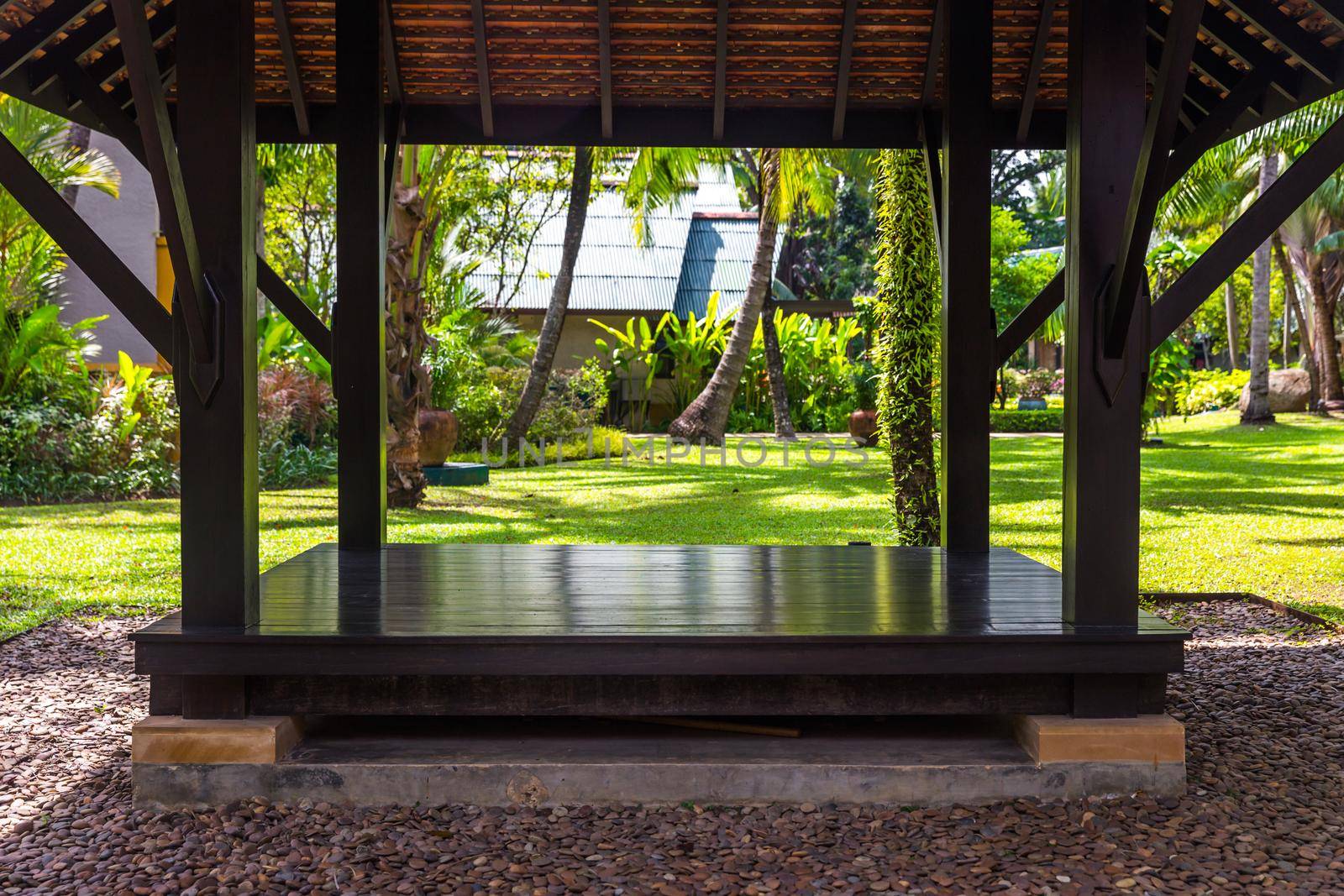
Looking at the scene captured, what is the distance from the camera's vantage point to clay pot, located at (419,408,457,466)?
1491cm

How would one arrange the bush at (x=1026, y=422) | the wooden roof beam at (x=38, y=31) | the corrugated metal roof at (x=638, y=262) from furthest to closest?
the corrugated metal roof at (x=638, y=262) < the bush at (x=1026, y=422) < the wooden roof beam at (x=38, y=31)

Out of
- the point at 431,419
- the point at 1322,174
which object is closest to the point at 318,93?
the point at 1322,174

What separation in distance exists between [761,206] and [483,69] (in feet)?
47.8

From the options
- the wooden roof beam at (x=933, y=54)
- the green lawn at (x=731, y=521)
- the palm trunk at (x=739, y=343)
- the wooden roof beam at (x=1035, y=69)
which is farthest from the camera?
the palm trunk at (x=739, y=343)

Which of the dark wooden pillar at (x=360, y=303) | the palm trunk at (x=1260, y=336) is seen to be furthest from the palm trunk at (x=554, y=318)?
the palm trunk at (x=1260, y=336)

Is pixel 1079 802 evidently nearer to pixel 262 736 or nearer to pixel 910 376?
pixel 262 736

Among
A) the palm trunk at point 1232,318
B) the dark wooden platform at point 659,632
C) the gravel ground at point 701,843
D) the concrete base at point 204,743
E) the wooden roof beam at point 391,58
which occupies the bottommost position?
the gravel ground at point 701,843

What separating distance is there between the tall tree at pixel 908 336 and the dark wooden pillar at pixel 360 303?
404 cm

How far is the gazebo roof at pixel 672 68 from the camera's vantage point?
19.9 feet

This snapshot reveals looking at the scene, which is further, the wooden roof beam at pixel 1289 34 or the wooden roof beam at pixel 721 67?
the wooden roof beam at pixel 721 67

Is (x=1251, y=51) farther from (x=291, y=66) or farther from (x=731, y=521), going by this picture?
(x=731, y=521)

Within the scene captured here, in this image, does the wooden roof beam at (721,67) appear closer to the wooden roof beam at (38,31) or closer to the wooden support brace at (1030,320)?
the wooden support brace at (1030,320)

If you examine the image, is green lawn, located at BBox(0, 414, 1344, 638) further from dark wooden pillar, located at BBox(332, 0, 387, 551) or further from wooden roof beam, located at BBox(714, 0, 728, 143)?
wooden roof beam, located at BBox(714, 0, 728, 143)

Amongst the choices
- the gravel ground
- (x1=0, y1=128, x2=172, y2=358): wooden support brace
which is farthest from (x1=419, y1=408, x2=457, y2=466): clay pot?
(x1=0, y1=128, x2=172, y2=358): wooden support brace
